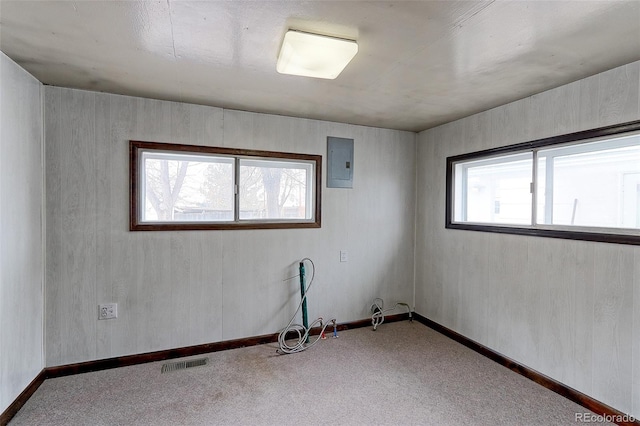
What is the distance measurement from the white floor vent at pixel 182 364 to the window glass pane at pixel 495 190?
2960 millimetres

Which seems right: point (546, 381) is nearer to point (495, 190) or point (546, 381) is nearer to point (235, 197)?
point (495, 190)

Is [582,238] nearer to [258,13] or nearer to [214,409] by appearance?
[258,13]

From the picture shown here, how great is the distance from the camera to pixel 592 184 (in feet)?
7.39

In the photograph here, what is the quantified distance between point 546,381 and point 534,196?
1478 mm

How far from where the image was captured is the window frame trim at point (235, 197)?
2682 millimetres

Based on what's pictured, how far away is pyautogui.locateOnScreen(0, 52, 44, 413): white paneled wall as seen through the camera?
6.40 feet

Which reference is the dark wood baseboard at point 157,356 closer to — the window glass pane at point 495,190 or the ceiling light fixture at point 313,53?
the window glass pane at point 495,190

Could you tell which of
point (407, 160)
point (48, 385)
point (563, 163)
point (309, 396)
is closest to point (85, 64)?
point (48, 385)

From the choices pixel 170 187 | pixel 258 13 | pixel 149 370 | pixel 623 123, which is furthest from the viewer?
pixel 170 187

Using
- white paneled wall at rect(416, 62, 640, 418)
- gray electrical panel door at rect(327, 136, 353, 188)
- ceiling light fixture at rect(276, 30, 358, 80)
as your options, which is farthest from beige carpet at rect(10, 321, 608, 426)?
ceiling light fixture at rect(276, 30, 358, 80)

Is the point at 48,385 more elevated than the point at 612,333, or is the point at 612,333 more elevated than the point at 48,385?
the point at 612,333

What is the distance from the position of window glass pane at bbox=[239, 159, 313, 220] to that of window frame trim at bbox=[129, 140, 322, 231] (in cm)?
7

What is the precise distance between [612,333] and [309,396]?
2.13 m

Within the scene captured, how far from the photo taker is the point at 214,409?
2.13 meters
